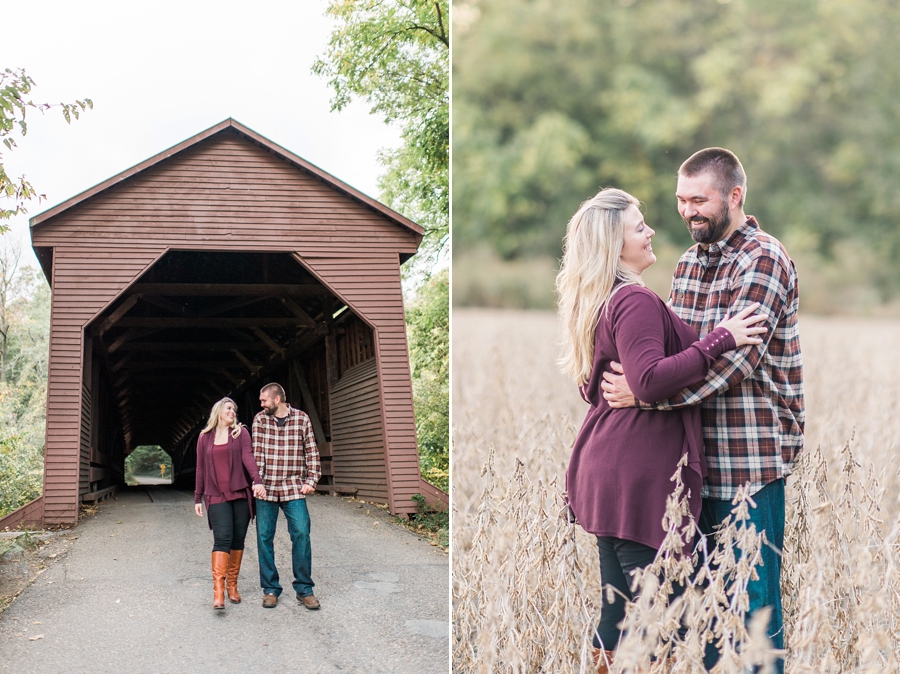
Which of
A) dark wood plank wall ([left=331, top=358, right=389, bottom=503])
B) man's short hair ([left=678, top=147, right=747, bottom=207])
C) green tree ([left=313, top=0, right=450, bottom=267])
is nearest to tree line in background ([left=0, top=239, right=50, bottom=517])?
dark wood plank wall ([left=331, top=358, right=389, bottom=503])

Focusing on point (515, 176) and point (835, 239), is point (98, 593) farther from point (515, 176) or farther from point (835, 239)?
point (835, 239)

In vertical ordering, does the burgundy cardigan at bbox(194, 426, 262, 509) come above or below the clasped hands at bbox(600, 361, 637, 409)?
below

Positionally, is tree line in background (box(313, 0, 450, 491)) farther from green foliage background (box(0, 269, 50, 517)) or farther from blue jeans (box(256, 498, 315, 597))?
blue jeans (box(256, 498, 315, 597))

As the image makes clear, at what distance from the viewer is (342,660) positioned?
15.8 ft

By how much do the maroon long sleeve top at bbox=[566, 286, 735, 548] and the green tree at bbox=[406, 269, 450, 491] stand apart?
9.00 m

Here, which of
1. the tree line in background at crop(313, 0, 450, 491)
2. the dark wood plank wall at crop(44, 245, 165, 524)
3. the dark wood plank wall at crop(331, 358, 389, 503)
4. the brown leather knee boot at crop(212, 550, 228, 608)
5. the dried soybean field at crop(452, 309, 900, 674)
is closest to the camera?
the dried soybean field at crop(452, 309, 900, 674)

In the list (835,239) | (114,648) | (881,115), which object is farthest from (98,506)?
(881,115)

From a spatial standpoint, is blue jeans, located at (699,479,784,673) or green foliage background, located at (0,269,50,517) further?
green foliage background, located at (0,269,50,517)

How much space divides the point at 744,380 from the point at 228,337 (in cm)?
A: 1618

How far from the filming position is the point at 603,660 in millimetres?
2758

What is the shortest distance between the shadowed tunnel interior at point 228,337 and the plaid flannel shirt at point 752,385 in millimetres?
8398

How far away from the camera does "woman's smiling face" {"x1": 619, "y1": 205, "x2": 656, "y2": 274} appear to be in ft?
9.00

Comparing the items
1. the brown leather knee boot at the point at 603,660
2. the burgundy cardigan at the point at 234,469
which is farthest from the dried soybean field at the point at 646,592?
the burgundy cardigan at the point at 234,469

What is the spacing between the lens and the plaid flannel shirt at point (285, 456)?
18.8 ft
